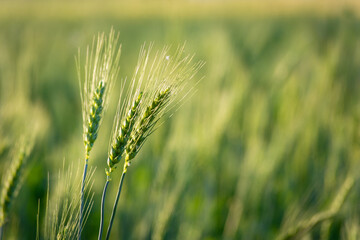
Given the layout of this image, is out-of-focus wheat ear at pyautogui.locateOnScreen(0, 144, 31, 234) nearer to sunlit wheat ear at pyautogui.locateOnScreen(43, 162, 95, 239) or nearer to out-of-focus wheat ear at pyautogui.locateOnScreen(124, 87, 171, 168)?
sunlit wheat ear at pyautogui.locateOnScreen(43, 162, 95, 239)

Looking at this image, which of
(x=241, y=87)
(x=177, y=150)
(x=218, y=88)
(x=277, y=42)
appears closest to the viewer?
(x=177, y=150)

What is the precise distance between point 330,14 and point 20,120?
2.26 m

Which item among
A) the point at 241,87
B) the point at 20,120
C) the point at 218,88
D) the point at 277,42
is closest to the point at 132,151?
the point at 20,120

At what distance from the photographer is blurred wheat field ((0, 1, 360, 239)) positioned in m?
1.10

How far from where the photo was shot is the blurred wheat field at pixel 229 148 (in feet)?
3.62

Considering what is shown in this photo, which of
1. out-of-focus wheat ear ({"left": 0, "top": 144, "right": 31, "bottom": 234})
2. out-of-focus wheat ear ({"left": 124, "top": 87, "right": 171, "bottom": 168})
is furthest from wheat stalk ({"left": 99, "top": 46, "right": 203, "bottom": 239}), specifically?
out-of-focus wheat ear ({"left": 0, "top": 144, "right": 31, "bottom": 234})

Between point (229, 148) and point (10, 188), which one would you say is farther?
point (229, 148)

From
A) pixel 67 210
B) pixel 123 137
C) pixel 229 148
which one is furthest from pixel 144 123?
pixel 229 148

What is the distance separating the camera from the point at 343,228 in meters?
1.19

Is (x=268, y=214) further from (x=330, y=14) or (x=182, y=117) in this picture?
(x=330, y=14)

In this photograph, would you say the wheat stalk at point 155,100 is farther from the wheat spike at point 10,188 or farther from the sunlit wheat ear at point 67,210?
the wheat spike at point 10,188

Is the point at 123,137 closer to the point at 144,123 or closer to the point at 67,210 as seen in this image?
the point at 144,123

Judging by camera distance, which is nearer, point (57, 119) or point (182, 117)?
point (182, 117)

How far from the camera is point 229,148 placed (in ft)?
5.46
